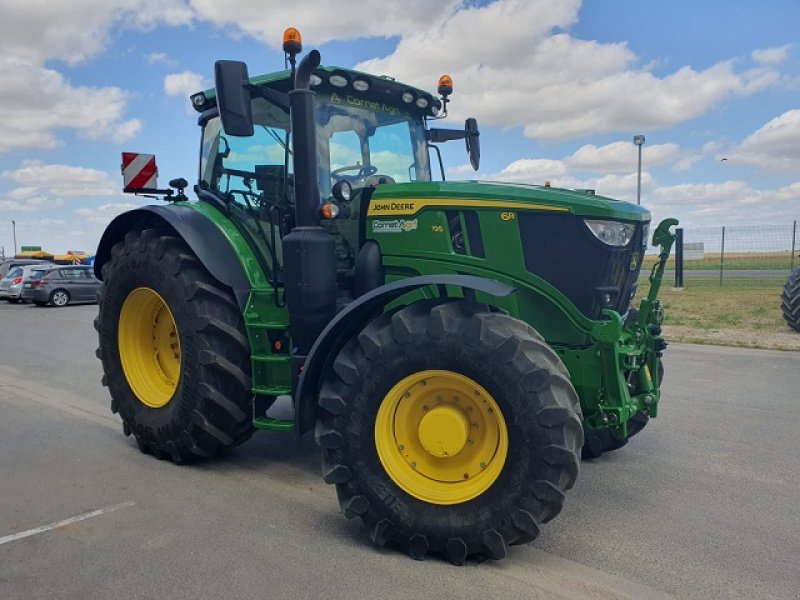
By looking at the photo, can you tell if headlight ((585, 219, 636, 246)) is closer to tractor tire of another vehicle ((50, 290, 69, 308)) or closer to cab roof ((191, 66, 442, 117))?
cab roof ((191, 66, 442, 117))

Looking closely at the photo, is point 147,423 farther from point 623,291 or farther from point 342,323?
point 623,291

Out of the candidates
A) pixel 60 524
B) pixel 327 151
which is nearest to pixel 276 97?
pixel 327 151

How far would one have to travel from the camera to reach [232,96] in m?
3.79

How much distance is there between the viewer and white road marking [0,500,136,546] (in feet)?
12.0

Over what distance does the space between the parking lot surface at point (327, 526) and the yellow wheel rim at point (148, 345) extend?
565 millimetres

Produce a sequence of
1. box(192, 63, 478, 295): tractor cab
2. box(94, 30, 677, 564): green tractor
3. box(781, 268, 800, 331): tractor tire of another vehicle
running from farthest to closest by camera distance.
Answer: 1. box(781, 268, 800, 331): tractor tire of another vehicle
2. box(192, 63, 478, 295): tractor cab
3. box(94, 30, 677, 564): green tractor

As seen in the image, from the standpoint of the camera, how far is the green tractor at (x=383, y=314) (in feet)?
10.8

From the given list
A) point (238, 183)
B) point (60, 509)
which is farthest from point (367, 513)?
point (238, 183)

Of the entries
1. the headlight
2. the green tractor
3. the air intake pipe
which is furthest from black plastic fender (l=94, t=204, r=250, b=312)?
the headlight

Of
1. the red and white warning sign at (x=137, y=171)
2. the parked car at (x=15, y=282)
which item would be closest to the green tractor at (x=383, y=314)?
the red and white warning sign at (x=137, y=171)

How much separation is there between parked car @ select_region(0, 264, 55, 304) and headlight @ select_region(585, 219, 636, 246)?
73.3ft

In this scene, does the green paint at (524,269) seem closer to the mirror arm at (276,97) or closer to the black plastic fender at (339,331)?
the black plastic fender at (339,331)

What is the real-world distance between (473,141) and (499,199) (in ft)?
6.60

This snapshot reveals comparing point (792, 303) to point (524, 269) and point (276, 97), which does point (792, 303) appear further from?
point (276, 97)
